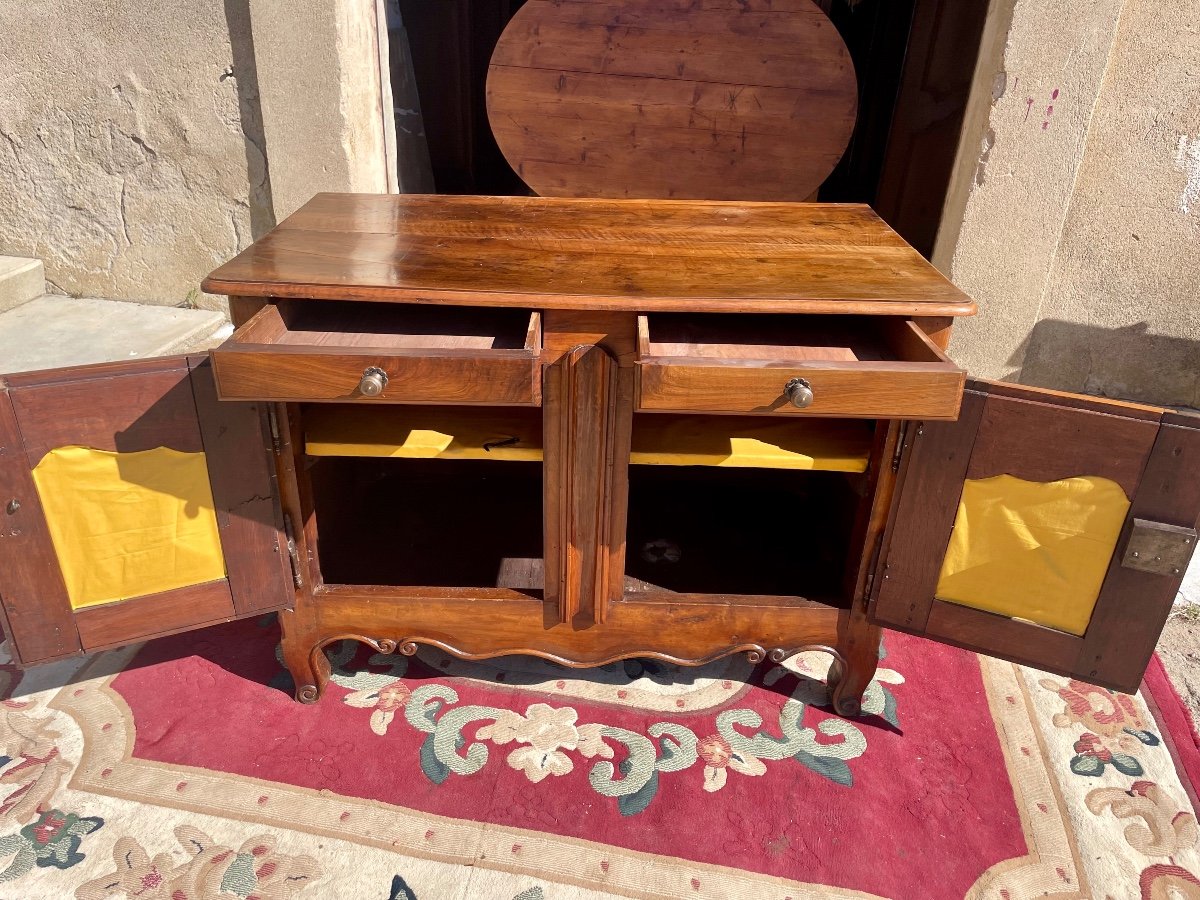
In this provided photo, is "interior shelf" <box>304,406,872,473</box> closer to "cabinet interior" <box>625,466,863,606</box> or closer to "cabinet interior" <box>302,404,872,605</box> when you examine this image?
"cabinet interior" <box>302,404,872,605</box>

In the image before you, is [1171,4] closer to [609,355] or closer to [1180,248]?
[1180,248]

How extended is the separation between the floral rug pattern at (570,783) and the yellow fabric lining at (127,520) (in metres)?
0.40

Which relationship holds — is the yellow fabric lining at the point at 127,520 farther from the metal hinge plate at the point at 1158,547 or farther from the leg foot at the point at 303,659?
the metal hinge plate at the point at 1158,547

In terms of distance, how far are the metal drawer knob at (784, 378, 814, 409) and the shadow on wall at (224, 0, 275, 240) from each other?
2370 mm

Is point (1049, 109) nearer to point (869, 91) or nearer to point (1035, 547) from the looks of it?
point (869, 91)

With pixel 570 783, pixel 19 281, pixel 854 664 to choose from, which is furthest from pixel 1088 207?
pixel 19 281

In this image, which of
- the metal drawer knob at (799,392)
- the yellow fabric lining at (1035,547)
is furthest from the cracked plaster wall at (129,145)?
the yellow fabric lining at (1035,547)

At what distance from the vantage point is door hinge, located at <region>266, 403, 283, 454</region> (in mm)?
1516

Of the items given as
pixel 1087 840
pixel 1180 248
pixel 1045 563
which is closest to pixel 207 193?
pixel 1045 563

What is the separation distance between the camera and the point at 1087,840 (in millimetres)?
1589

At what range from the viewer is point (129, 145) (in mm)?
3004

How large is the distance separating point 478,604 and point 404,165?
7.02 ft

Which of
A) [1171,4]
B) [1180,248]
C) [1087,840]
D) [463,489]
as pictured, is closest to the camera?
[1087,840]

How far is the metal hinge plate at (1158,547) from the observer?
4.63ft
